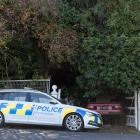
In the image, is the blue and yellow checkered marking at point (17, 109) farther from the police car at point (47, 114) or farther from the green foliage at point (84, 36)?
the green foliage at point (84, 36)

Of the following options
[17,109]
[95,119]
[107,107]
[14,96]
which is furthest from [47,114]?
[107,107]

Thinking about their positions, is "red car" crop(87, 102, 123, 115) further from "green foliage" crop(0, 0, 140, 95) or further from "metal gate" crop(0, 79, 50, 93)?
"metal gate" crop(0, 79, 50, 93)

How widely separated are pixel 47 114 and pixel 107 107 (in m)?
3.22

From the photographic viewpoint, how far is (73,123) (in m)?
18.2

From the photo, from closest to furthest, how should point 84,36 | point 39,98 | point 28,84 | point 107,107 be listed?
1. point 39,98
2. point 107,107
3. point 84,36
4. point 28,84

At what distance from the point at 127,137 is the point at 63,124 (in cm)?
278

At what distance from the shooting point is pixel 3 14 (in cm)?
1984

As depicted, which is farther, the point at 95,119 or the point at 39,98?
the point at 39,98

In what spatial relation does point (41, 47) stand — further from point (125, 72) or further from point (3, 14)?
point (125, 72)

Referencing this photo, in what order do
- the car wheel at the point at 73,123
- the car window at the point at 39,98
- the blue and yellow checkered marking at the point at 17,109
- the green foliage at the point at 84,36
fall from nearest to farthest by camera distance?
1. the car wheel at the point at 73,123
2. the blue and yellow checkered marking at the point at 17,109
3. the car window at the point at 39,98
4. the green foliage at the point at 84,36

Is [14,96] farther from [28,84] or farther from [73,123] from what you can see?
[28,84]

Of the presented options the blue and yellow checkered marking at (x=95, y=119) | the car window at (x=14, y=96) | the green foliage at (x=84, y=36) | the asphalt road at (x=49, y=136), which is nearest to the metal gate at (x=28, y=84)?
the green foliage at (x=84, y=36)

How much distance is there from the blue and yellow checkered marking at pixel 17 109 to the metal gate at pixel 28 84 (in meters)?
3.22

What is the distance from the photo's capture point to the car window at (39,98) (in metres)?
18.5
